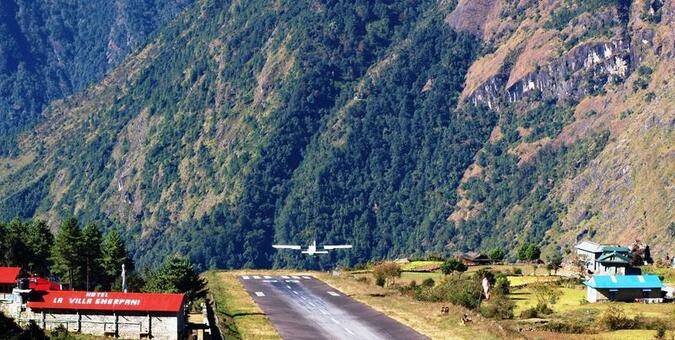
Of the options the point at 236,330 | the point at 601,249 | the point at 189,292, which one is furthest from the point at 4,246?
the point at 601,249

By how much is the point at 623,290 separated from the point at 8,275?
6307cm

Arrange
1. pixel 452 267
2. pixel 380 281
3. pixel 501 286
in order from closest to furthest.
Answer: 1. pixel 501 286
2. pixel 380 281
3. pixel 452 267

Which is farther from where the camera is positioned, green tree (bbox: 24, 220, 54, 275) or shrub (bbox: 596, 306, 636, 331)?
green tree (bbox: 24, 220, 54, 275)

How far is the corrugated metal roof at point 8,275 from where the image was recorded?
112375 millimetres

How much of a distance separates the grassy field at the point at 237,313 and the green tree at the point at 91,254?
1334 cm

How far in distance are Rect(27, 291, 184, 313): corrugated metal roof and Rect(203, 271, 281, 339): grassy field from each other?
6.08 metres

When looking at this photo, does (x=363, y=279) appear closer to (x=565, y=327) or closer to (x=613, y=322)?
(x=565, y=327)

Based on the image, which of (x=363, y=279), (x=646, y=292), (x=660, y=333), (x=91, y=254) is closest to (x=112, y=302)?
(x=91, y=254)

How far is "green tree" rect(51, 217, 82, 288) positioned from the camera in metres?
136

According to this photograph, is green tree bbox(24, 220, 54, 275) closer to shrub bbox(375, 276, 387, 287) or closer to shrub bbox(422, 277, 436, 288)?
shrub bbox(375, 276, 387, 287)

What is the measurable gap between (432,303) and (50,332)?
4775cm

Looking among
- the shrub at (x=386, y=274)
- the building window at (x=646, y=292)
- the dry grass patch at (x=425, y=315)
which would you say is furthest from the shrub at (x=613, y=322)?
the shrub at (x=386, y=274)

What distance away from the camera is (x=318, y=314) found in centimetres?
12962

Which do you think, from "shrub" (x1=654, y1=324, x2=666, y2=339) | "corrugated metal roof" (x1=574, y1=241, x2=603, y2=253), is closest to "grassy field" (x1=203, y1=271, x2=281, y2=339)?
"shrub" (x1=654, y1=324, x2=666, y2=339)
